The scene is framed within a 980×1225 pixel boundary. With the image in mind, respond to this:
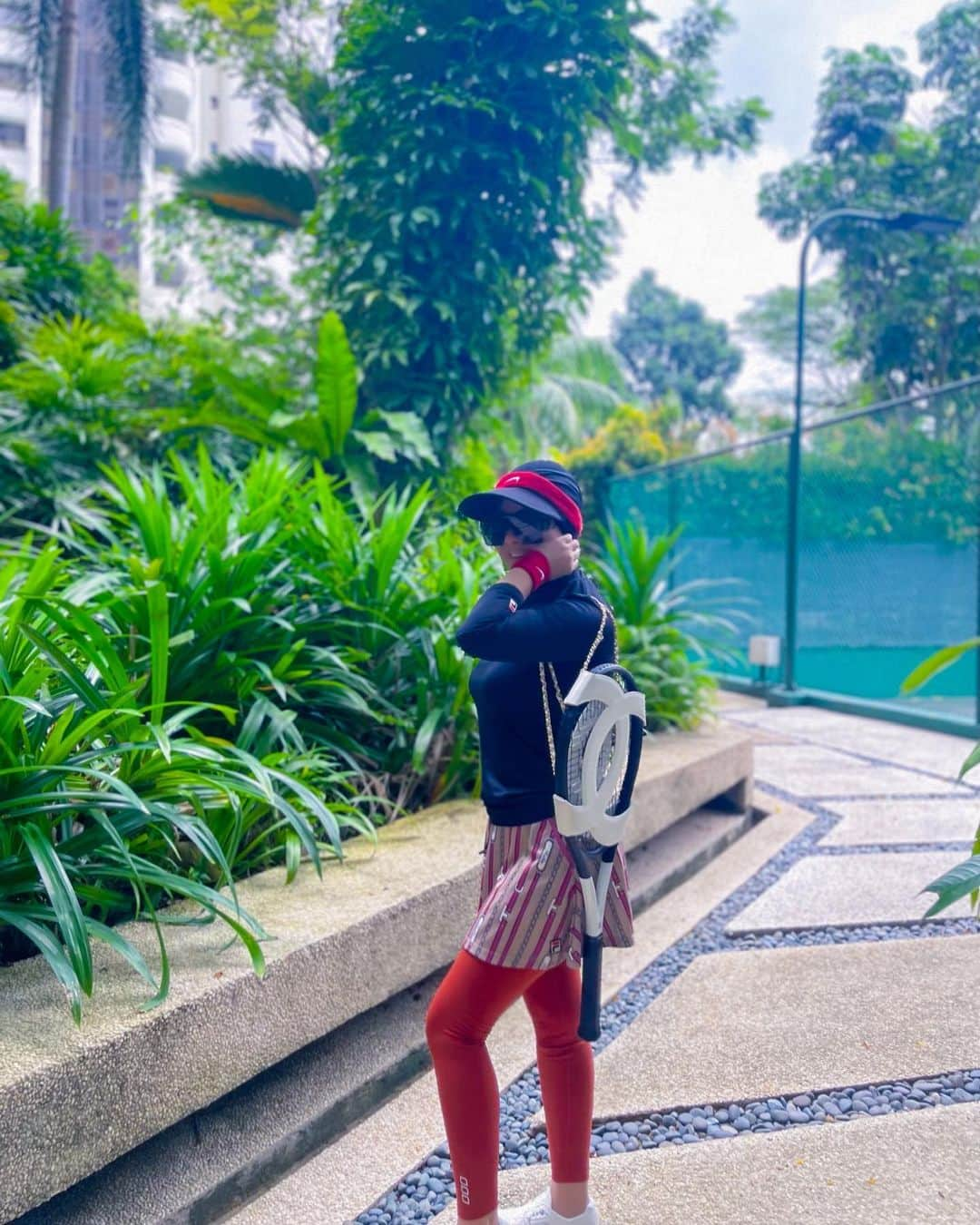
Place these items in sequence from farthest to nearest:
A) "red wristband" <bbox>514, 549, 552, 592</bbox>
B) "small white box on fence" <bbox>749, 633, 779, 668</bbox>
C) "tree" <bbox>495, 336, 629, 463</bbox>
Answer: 1. "tree" <bbox>495, 336, 629, 463</bbox>
2. "small white box on fence" <bbox>749, 633, 779, 668</bbox>
3. "red wristband" <bbox>514, 549, 552, 592</bbox>

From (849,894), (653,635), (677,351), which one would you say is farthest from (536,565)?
(677,351)

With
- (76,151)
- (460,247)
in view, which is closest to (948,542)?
(460,247)

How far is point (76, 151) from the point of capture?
33.0 metres

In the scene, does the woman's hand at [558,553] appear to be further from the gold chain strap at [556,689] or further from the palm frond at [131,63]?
the palm frond at [131,63]

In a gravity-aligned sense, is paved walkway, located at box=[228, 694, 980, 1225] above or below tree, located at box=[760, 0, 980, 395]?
below

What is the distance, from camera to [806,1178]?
192cm

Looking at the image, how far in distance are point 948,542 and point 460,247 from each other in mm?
4233

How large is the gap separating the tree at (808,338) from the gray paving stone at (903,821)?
2286cm

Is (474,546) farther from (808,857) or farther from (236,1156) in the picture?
(236,1156)

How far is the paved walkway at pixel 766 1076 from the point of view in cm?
190

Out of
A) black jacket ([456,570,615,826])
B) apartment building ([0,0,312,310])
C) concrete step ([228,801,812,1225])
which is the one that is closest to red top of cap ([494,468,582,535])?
black jacket ([456,570,615,826])

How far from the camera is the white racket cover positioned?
A: 1.62 meters

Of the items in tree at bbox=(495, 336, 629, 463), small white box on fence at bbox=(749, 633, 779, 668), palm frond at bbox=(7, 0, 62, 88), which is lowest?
small white box on fence at bbox=(749, 633, 779, 668)

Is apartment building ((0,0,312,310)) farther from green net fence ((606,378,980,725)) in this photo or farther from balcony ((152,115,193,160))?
green net fence ((606,378,980,725))
